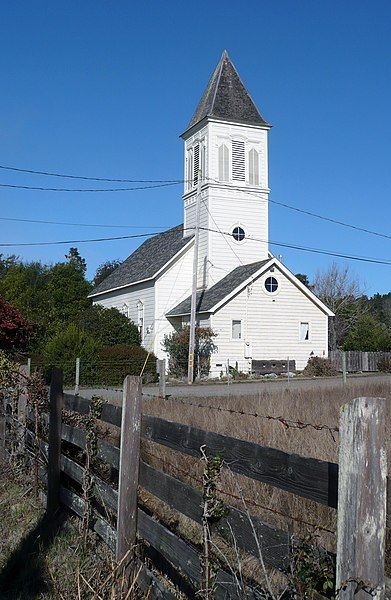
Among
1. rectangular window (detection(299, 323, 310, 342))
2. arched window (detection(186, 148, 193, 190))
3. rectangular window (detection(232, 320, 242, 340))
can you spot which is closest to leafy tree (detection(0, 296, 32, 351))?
rectangular window (detection(232, 320, 242, 340))

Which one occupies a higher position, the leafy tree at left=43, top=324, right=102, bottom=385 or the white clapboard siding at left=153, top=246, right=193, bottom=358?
the white clapboard siding at left=153, top=246, right=193, bottom=358

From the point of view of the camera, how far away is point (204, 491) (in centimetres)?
377

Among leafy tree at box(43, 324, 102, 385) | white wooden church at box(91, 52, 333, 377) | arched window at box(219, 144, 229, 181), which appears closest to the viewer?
leafy tree at box(43, 324, 102, 385)

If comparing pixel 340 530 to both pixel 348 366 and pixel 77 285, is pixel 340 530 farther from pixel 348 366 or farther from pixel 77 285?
pixel 77 285

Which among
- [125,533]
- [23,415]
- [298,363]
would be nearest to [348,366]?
[298,363]

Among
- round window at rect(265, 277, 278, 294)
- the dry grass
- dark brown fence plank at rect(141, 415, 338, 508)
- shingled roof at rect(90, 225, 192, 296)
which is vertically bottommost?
the dry grass

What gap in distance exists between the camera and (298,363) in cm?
3781

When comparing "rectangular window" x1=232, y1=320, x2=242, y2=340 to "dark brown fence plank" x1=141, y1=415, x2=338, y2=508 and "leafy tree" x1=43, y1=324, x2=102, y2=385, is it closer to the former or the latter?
"leafy tree" x1=43, y1=324, x2=102, y2=385

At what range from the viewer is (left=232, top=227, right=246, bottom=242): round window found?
39.2 metres

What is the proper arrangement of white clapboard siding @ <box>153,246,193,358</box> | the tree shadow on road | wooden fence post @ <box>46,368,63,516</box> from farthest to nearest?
white clapboard siding @ <box>153,246,193,358</box> → wooden fence post @ <box>46,368,63,516</box> → the tree shadow on road

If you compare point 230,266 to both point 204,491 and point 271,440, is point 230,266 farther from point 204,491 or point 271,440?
point 204,491

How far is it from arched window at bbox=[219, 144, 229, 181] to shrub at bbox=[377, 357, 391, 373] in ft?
46.8

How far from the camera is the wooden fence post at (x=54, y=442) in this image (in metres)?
6.86

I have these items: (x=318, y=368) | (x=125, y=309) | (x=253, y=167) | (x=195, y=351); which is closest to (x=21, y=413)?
(x=195, y=351)
